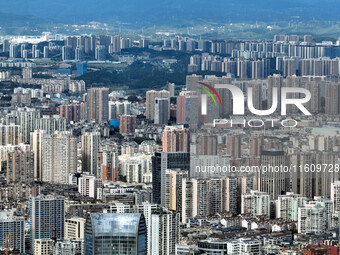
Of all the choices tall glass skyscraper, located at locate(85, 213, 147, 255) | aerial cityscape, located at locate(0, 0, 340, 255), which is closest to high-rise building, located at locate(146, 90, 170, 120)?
aerial cityscape, located at locate(0, 0, 340, 255)

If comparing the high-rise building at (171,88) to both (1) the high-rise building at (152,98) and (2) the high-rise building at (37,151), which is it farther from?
(2) the high-rise building at (37,151)

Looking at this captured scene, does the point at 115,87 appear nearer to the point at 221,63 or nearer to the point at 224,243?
the point at 221,63

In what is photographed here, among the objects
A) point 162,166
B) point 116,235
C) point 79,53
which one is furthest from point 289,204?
point 79,53

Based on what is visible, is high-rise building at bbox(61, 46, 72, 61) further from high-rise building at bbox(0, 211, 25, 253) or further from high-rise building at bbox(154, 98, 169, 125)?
high-rise building at bbox(0, 211, 25, 253)

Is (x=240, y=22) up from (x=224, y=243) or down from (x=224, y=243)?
up

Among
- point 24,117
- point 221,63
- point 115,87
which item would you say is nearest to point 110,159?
point 24,117
